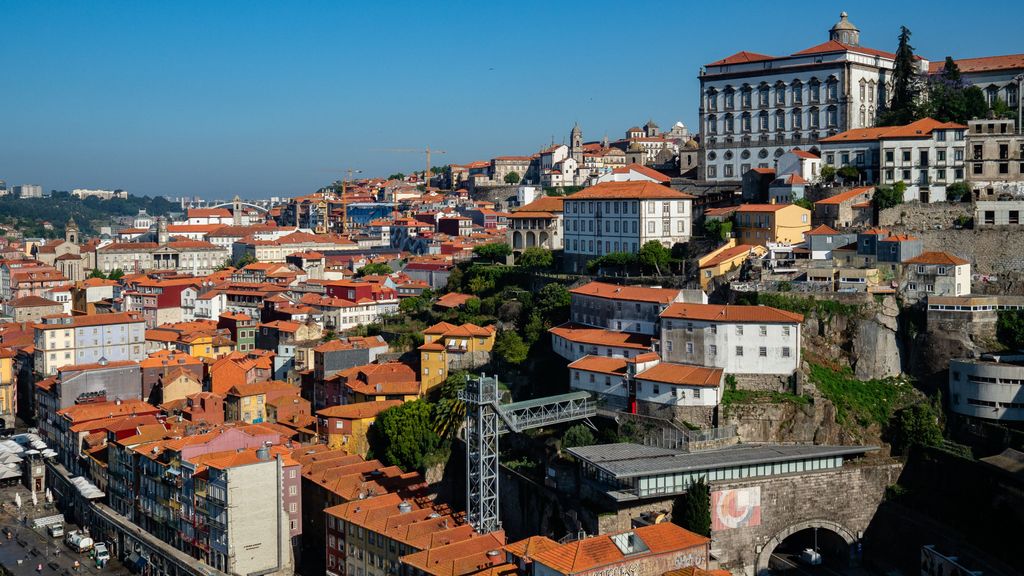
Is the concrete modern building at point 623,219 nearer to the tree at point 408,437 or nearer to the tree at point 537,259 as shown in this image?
the tree at point 537,259

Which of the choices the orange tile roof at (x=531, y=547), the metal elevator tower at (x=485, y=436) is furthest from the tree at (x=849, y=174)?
the orange tile roof at (x=531, y=547)

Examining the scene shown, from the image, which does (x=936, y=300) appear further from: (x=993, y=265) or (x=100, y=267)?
(x=100, y=267)

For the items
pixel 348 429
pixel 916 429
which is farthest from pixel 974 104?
pixel 348 429

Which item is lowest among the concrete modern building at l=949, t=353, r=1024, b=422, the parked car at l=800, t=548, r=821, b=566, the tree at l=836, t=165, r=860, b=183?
the parked car at l=800, t=548, r=821, b=566

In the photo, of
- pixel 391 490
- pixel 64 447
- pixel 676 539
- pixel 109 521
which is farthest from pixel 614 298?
pixel 64 447

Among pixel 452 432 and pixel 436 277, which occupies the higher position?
pixel 436 277

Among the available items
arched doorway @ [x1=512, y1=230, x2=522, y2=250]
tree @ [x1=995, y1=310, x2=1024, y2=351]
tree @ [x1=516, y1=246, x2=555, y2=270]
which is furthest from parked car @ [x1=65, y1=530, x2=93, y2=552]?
tree @ [x1=995, y1=310, x2=1024, y2=351]

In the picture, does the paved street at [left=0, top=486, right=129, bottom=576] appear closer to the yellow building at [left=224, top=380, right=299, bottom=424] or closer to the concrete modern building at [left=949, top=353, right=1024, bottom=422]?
the yellow building at [left=224, top=380, right=299, bottom=424]
